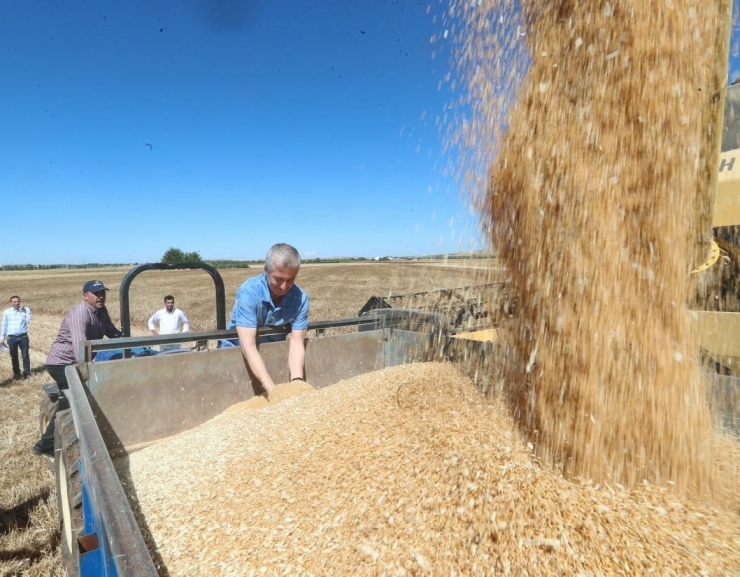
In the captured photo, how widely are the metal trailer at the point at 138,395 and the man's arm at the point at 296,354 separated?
6 cm

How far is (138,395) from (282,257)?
1.04m

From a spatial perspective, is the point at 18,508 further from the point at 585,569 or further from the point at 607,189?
the point at 607,189

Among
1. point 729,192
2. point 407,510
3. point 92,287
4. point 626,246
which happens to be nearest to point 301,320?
point 407,510

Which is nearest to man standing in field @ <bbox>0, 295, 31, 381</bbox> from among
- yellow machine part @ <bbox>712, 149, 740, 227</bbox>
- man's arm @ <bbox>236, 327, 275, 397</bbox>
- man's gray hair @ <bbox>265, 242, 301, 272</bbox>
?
man's arm @ <bbox>236, 327, 275, 397</bbox>

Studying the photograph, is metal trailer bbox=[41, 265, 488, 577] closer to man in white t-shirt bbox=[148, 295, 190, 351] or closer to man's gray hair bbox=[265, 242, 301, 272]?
man's gray hair bbox=[265, 242, 301, 272]

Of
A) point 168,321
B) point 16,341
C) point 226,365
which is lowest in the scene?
point 16,341

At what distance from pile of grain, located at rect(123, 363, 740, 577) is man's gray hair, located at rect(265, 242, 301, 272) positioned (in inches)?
41.9

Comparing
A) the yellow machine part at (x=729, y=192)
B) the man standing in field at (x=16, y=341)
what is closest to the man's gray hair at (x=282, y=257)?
the yellow machine part at (x=729, y=192)

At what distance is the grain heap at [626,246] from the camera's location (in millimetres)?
1592

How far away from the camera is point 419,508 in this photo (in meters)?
1.46

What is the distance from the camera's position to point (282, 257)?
2.77 m

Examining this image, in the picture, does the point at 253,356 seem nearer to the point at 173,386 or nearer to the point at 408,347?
the point at 173,386

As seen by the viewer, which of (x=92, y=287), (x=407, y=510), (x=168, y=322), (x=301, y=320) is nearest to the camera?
(x=407, y=510)

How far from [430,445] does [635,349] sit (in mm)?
785
